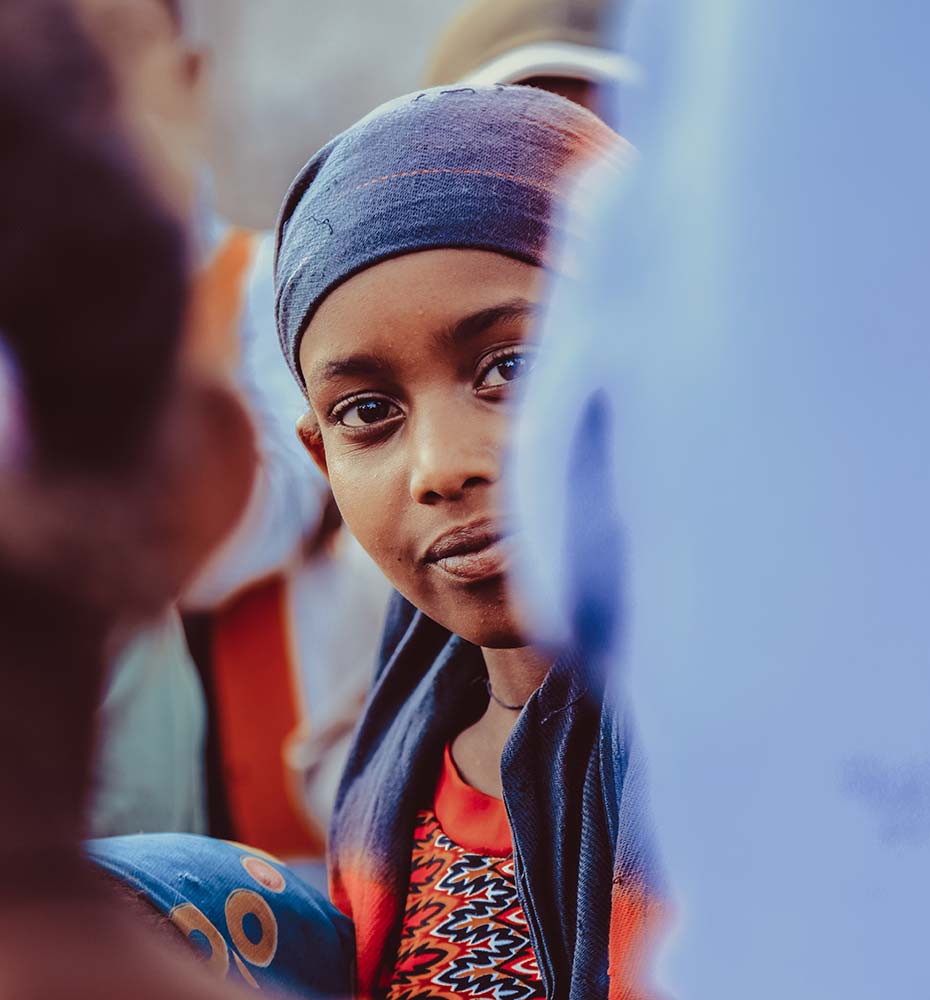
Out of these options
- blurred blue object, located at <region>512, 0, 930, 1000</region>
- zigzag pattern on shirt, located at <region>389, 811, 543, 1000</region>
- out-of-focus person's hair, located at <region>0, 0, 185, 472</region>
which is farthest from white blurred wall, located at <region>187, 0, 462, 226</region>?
out-of-focus person's hair, located at <region>0, 0, 185, 472</region>

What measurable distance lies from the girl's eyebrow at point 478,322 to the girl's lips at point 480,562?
0.14m

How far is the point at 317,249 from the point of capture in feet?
3.01

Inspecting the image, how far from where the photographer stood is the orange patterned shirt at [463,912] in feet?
2.93

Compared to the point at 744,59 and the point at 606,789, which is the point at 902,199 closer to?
the point at 744,59

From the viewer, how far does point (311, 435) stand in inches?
40.7

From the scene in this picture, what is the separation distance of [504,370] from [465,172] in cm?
15

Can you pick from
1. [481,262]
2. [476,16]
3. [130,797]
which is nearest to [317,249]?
[481,262]

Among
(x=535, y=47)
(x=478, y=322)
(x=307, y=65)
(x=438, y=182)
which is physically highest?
(x=307, y=65)

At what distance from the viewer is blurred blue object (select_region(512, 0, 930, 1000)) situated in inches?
22.4

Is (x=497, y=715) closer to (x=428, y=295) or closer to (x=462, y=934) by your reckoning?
(x=462, y=934)

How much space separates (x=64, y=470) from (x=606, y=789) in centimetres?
49

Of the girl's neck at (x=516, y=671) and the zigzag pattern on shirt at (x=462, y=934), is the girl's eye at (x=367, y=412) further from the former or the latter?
the zigzag pattern on shirt at (x=462, y=934)

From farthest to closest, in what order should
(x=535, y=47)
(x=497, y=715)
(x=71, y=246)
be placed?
(x=535, y=47), (x=497, y=715), (x=71, y=246)

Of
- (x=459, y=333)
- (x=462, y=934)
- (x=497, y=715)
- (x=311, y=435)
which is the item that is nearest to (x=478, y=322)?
(x=459, y=333)
